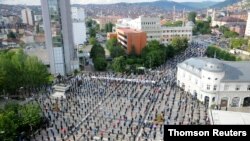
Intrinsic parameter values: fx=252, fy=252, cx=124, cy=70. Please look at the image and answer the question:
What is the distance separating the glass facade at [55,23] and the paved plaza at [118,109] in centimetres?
923

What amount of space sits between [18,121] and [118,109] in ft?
48.7

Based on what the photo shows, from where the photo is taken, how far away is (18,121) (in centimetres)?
2950

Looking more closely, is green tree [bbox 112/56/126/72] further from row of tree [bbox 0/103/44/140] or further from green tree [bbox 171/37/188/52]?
row of tree [bbox 0/103/44/140]

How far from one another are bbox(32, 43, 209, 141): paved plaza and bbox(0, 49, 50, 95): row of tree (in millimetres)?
3214

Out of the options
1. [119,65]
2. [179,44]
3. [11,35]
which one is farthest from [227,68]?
[11,35]

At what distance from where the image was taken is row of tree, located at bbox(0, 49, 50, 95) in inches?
1698

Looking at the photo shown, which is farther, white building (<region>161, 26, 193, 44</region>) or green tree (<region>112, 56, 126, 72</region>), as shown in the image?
white building (<region>161, 26, 193, 44</region>)

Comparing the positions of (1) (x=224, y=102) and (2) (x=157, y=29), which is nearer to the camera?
(1) (x=224, y=102)

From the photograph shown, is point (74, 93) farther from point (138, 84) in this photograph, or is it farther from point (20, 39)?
point (20, 39)

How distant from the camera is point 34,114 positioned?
101 feet

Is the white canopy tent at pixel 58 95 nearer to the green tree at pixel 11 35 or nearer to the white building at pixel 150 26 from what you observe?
the white building at pixel 150 26

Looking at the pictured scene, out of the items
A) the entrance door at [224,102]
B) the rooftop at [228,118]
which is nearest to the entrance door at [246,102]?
the entrance door at [224,102]

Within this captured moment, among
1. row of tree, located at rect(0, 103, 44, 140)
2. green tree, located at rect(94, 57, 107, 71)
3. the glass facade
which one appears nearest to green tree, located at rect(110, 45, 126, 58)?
green tree, located at rect(94, 57, 107, 71)

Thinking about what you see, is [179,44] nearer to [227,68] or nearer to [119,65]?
[119,65]
